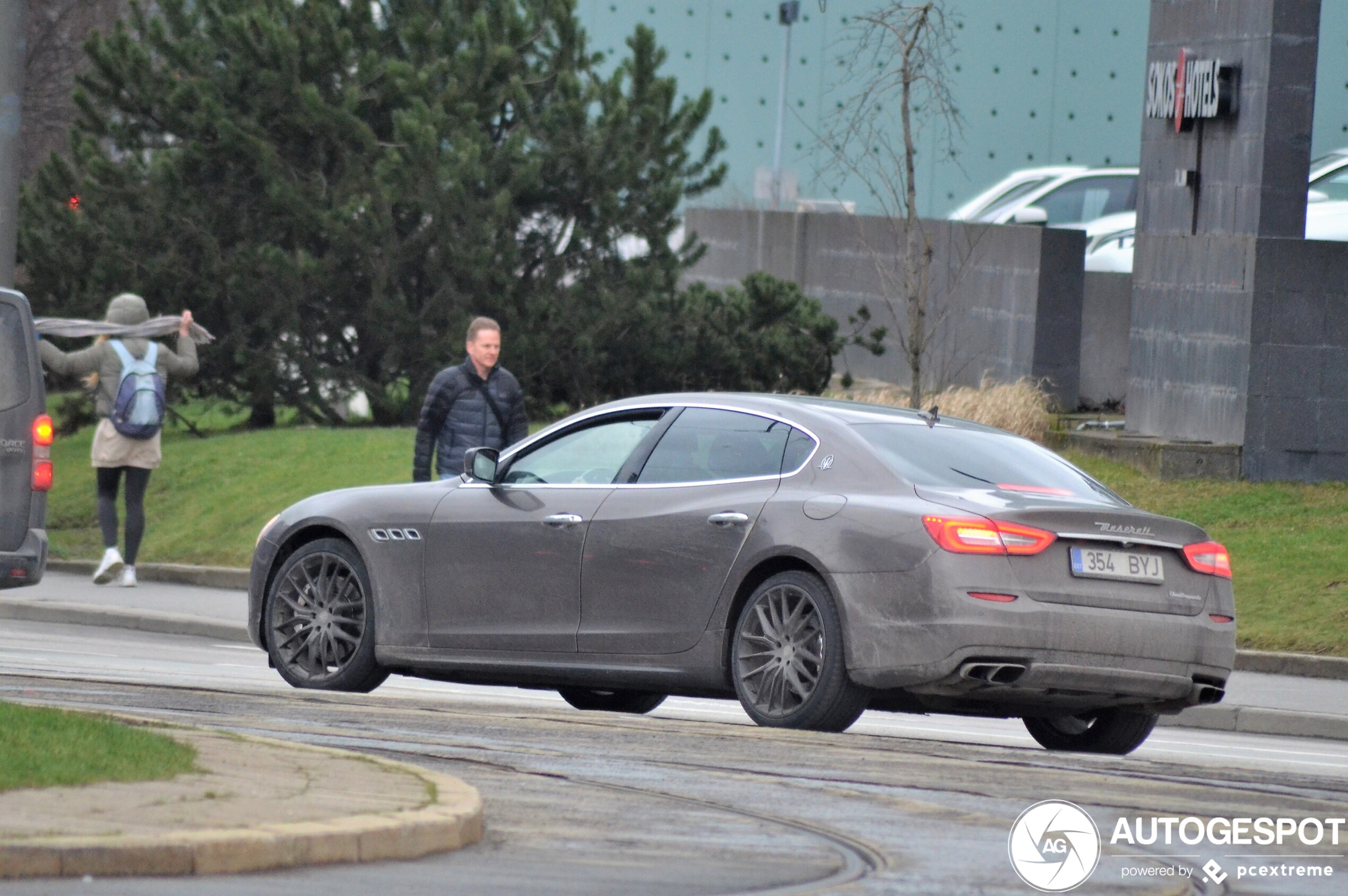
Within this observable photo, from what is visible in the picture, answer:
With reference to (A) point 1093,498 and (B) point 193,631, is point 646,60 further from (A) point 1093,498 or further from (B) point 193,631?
(A) point 1093,498

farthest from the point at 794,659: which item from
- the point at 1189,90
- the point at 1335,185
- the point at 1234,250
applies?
the point at 1335,185

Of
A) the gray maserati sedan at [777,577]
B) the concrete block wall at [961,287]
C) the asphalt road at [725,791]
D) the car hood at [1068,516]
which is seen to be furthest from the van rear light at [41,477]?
the concrete block wall at [961,287]

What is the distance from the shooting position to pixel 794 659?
9.11 meters

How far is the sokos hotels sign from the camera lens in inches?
740

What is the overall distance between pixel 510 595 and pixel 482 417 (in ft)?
12.9

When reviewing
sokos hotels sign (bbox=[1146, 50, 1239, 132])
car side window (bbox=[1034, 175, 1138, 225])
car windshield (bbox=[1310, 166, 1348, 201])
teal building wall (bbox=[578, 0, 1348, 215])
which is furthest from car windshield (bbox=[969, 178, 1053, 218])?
sokos hotels sign (bbox=[1146, 50, 1239, 132])

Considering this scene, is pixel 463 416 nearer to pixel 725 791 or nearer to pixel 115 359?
pixel 115 359

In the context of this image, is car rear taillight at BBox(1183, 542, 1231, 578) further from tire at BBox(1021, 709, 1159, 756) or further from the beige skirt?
the beige skirt

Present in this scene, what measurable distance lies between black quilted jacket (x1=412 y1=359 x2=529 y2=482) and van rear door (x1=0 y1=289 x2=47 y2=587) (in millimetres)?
2169

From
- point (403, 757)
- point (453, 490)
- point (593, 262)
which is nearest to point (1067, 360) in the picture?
point (593, 262)

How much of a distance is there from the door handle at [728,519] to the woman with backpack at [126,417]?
825cm

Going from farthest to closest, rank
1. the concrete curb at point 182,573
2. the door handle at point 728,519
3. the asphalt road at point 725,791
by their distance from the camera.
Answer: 1. the concrete curb at point 182,573
2. the door handle at point 728,519
3. the asphalt road at point 725,791

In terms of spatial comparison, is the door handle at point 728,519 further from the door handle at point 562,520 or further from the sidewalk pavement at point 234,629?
the sidewalk pavement at point 234,629

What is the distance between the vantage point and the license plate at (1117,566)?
8891mm
